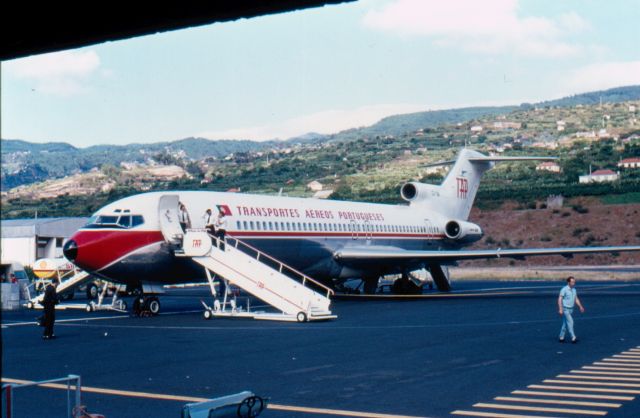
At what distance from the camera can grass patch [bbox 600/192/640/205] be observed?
79.2m

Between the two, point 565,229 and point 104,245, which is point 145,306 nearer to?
point 104,245

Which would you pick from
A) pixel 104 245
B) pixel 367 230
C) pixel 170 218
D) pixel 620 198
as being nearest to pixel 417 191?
pixel 367 230

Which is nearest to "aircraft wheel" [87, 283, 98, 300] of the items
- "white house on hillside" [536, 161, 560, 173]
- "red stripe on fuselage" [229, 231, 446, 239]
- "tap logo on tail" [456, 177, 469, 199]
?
"red stripe on fuselage" [229, 231, 446, 239]

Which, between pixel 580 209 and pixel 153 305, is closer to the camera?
pixel 153 305

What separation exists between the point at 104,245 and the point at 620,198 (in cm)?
6818

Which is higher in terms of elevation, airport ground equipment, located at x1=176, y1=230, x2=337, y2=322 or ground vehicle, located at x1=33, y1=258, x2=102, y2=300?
airport ground equipment, located at x1=176, y1=230, x2=337, y2=322

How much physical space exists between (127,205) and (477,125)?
13644cm

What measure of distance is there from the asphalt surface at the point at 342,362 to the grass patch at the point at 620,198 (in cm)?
5859

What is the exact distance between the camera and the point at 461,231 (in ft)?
125

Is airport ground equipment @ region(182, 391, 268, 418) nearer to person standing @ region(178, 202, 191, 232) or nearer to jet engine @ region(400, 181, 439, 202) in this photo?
person standing @ region(178, 202, 191, 232)

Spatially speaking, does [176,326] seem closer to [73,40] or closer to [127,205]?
[127,205]

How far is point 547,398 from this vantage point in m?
10.5

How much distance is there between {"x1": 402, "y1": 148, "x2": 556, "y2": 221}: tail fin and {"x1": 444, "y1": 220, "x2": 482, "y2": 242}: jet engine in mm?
1281

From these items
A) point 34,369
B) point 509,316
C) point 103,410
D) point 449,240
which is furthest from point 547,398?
point 449,240
